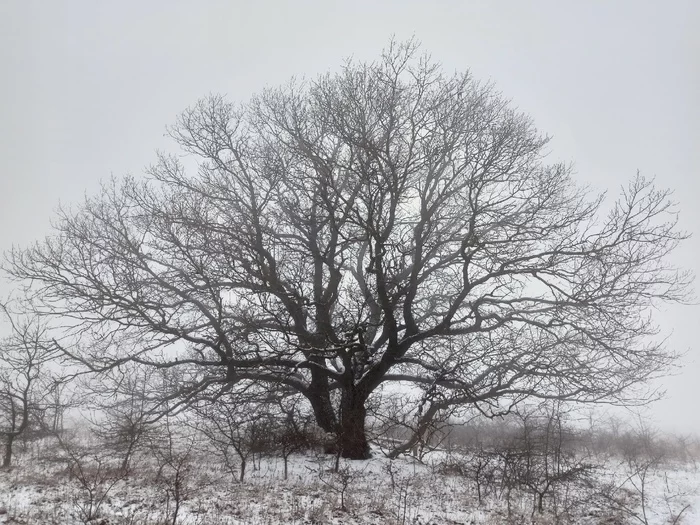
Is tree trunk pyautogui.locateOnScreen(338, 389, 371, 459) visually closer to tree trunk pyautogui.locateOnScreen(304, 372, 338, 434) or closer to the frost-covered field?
the frost-covered field

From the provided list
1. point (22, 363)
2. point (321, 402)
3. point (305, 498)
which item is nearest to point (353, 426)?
point (321, 402)

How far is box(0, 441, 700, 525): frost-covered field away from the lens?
6.95 metres

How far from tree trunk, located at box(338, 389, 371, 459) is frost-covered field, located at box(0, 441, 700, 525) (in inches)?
16.1

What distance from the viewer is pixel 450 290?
13641 millimetres

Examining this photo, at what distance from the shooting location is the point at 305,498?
852 cm

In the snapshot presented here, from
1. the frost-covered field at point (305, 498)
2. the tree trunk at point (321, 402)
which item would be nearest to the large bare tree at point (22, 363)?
the frost-covered field at point (305, 498)

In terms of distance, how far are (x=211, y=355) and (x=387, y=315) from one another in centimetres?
505

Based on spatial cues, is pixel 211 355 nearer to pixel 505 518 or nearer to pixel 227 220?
pixel 227 220

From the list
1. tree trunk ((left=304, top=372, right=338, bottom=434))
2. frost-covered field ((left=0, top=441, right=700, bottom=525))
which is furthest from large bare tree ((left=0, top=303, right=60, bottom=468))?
tree trunk ((left=304, top=372, right=338, bottom=434))

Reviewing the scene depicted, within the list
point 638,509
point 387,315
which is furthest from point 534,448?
point 387,315

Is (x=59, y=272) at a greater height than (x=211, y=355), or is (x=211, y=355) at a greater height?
(x=59, y=272)

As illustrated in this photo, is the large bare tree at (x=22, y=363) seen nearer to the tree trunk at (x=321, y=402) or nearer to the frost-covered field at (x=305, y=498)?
the frost-covered field at (x=305, y=498)

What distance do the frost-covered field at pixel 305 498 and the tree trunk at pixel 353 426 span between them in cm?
41

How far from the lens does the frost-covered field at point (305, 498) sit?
22.8 ft
